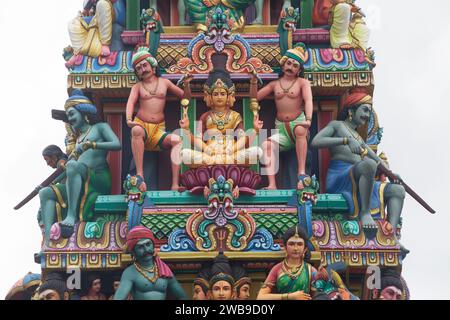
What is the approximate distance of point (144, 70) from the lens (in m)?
28.1

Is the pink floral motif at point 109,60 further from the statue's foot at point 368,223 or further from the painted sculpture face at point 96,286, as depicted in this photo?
the statue's foot at point 368,223

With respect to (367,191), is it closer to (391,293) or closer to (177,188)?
(391,293)

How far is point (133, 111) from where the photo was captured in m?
28.1

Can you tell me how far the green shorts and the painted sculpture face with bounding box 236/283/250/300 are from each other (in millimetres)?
2485

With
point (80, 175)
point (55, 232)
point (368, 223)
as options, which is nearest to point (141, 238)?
point (55, 232)

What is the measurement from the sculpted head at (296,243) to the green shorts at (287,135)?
1.79 metres

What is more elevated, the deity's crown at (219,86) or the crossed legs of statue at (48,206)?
the deity's crown at (219,86)

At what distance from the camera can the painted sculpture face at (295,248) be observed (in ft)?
87.0

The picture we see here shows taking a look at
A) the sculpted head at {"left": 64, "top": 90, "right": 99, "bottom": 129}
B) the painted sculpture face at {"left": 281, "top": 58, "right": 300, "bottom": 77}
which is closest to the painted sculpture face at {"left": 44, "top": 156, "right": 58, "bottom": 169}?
the sculpted head at {"left": 64, "top": 90, "right": 99, "bottom": 129}

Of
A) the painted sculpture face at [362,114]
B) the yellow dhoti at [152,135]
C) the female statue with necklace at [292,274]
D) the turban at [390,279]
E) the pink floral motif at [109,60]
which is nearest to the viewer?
the female statue with necklace at [292,274]

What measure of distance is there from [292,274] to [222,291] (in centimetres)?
98

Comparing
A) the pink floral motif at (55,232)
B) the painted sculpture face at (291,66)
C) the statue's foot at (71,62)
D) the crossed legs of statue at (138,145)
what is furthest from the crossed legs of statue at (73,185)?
the painted sculpture face at (291,66)

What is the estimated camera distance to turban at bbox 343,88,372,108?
2830 centimetres

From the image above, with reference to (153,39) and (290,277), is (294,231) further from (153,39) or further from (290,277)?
(153,39)
